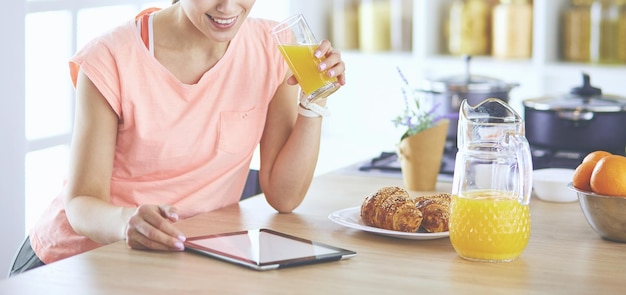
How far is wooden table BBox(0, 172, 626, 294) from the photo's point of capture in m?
1.32

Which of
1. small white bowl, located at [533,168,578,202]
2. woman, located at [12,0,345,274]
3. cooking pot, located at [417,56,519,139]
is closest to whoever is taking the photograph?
woman, located at [12,0,345,274]

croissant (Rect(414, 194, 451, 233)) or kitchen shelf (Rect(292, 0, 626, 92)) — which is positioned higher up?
kitchen shelf (Rect(292, 0, 626, 92))

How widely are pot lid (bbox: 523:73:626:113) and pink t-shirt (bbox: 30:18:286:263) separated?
2.44ft

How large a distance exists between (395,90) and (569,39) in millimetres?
803

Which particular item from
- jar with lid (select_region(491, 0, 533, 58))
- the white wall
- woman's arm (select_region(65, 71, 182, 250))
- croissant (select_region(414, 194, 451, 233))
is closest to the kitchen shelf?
jar with lid (select_region(491, 0, 533, 58))

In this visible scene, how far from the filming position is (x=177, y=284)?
4.37 feet

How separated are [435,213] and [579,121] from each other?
925mm

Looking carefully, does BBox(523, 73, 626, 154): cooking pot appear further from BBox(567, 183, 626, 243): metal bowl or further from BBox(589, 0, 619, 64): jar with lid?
BBox(589, 0, 619, 64): jar with lid

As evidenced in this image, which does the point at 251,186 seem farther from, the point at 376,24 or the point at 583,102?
the point at 376,24

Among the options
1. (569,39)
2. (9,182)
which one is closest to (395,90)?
(569,39)

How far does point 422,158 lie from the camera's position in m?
2.05

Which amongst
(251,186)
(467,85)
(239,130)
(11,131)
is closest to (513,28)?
(467,85)

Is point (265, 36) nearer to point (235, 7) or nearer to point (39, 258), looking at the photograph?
point (235, 7)

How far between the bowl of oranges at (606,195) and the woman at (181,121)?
0.47 m
